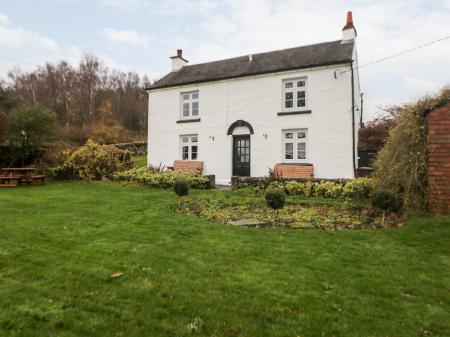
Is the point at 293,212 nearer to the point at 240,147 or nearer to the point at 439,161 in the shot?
the point at 439,161

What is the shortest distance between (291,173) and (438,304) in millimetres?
12004

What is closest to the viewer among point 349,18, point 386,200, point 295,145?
point 386,200

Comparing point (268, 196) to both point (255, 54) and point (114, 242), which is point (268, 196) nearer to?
point (114, 242)

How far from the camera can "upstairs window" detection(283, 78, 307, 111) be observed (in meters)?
16.3

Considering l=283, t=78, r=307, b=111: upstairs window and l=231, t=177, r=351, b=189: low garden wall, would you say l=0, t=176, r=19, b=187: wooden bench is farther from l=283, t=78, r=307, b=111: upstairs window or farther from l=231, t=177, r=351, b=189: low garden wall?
l=283, t=78, r=307, b=111: upstairs window

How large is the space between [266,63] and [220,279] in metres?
15.6

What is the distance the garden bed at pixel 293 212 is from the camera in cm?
724

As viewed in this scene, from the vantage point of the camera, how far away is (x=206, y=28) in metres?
13.2

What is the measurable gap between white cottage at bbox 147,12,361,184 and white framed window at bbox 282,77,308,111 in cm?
5

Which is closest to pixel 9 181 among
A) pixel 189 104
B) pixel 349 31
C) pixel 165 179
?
pixel 165 179

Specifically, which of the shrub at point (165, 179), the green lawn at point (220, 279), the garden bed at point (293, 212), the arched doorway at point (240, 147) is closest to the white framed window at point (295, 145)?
the arched doorway at point (240, 147)

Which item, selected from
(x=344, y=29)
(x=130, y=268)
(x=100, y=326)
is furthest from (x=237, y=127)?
(x=100, y=326)

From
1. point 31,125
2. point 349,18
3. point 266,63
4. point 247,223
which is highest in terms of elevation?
point 349,18

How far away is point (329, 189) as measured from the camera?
37.5 feet
